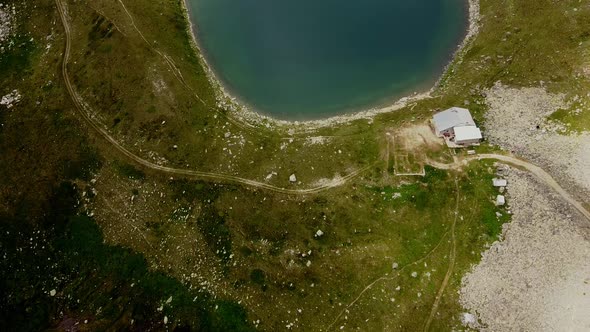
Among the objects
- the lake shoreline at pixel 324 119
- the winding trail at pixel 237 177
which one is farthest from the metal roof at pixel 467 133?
the lake shoreline at pixel 324 119

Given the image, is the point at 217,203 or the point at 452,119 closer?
the point at 452,119

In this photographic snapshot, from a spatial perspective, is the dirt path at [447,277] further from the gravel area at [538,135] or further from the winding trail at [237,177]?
the gravel area at [538,135]

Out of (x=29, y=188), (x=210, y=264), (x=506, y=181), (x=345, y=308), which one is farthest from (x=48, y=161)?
(x=506, y=181)

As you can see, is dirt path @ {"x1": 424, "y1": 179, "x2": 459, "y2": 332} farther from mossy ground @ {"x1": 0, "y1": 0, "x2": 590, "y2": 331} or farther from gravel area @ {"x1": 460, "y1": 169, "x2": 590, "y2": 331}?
gravel area @ {"x1": 460, "y1": 169, "x2": 590, "y2": 331}

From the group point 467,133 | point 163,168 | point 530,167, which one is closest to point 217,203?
point 163,168

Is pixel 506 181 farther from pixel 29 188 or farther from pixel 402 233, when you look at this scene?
pixel 29 188

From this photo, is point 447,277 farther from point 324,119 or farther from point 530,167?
point 324,119
